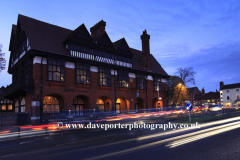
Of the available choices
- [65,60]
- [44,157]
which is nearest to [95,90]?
[65,60]

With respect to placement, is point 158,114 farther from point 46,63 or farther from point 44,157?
point 44,157

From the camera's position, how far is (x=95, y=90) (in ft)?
99.3

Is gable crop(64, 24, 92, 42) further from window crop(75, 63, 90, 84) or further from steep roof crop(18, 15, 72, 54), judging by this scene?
window crop(75, 63, 90, 84)

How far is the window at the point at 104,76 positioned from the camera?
31.2m

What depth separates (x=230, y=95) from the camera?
8162 centimetres

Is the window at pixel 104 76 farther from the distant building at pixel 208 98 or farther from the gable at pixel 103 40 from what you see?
the distant building at pixel 208 98

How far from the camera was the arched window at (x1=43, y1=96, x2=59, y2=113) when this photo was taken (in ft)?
88.2

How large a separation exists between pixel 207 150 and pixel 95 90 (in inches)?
938

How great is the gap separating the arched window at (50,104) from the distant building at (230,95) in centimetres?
7522

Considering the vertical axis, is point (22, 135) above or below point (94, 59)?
below

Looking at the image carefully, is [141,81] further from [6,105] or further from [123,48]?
[6,105]

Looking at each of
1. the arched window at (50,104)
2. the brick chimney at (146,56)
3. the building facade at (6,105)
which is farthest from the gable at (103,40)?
the building facade at (6,105)

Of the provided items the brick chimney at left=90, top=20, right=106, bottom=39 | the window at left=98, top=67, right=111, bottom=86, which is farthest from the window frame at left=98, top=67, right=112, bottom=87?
the brick chimney at left=90, top=20, right=106, bottom=39

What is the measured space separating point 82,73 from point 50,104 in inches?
259
